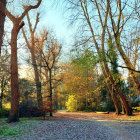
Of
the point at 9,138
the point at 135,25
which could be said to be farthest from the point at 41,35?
the point at 9,138

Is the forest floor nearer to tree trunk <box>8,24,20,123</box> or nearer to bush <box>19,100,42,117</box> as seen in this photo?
tree trunk <box>8,24,20,123</box>

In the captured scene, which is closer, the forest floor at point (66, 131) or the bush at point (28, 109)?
the forest floor at point (66, 131)

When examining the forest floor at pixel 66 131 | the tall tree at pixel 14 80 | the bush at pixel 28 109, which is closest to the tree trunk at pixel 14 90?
the tall tree at pixel 14 80

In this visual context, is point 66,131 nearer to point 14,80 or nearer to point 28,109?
point 14,80

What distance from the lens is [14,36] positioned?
9.16 metres

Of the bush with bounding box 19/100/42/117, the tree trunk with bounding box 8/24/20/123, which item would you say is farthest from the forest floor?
the bush with bounding box 19/100/42/117

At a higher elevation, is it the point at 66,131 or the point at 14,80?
the point at 14,80

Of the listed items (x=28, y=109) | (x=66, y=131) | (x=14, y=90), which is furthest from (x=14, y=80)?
(x=66, y=131)

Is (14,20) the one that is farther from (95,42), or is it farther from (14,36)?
(95,42)

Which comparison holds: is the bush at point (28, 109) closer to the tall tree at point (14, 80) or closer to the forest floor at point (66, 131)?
the tall tree at point (14, 80)

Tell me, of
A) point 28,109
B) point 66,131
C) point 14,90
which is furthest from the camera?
point 28,109

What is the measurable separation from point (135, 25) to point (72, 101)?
15.2m

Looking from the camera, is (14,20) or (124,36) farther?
(14,20)

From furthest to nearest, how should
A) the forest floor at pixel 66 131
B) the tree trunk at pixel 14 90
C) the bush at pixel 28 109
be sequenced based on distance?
1. the bush at pixel 28 109
2. the tree trunk at pixel 14 90
3. the forest floor at pixel 66 131
